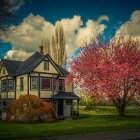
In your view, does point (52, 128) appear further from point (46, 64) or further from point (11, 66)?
point (11, 66)

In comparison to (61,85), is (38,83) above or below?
above

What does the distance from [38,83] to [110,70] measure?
33.6 feet

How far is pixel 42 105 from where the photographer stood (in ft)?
76.8

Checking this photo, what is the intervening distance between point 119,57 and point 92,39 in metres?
5.20

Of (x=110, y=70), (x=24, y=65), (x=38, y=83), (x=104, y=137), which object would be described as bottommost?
(x=104, y=137)

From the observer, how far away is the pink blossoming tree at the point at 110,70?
24.7m

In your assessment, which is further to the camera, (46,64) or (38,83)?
(46,64)

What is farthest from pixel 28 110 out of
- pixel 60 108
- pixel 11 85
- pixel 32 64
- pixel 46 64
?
pixel 60 108

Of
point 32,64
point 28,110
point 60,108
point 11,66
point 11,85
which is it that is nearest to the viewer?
point 28,110

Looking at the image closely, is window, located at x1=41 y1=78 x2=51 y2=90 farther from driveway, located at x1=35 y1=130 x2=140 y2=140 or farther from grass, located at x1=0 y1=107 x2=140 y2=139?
driveway, located at x1=35 y1=130 x2=140 y2=140

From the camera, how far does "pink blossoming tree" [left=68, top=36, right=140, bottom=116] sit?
972 inches

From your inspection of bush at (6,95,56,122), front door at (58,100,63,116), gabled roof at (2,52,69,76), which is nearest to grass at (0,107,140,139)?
bush at (6,95,56,122)

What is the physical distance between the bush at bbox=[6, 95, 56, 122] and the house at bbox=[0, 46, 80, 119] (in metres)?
5.21

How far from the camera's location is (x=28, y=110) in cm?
2234
